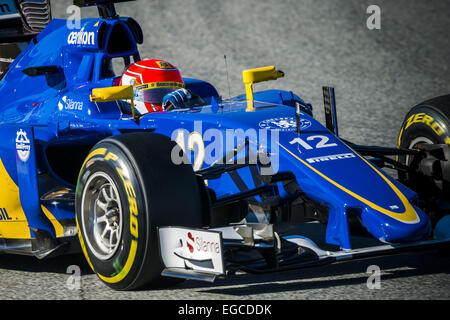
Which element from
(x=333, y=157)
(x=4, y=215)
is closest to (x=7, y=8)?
(x=4, y=215)

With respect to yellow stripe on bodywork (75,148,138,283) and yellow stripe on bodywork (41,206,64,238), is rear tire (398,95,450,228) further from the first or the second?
yellow stripe on bodywork (41,206,64,238)

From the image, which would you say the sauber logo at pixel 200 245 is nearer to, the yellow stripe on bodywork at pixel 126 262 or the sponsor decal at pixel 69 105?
the yellow stripe on bodywork at pixel 126 262

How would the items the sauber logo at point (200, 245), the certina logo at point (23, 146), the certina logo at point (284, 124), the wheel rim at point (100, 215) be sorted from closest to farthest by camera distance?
1. the sauber logo at point (200, 245)
2. the wheel rim at point (100, 215)
3. the certina logo at point (284, 124)
4. the certina logo at point (23, 146)

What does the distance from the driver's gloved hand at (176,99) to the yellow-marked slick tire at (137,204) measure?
1.09 metres

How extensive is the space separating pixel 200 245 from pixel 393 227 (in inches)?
45.2

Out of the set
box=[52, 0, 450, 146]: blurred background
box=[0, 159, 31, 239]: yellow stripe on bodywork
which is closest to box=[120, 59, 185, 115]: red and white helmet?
box=[0, 159, 31, 239]: yellow stripe on bodywork

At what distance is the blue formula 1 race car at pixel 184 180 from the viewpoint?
4.27 meters

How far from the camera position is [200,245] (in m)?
4.07

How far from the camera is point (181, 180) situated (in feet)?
14.3

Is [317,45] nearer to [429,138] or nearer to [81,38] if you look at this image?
[81,38]

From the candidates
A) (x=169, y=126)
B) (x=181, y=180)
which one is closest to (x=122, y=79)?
(x=169, y=126)

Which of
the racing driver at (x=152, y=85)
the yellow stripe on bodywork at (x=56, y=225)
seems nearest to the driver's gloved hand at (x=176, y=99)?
the racing driver at (x=152, y=85)

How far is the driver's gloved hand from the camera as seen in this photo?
565cm

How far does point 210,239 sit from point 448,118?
2.48 metres
